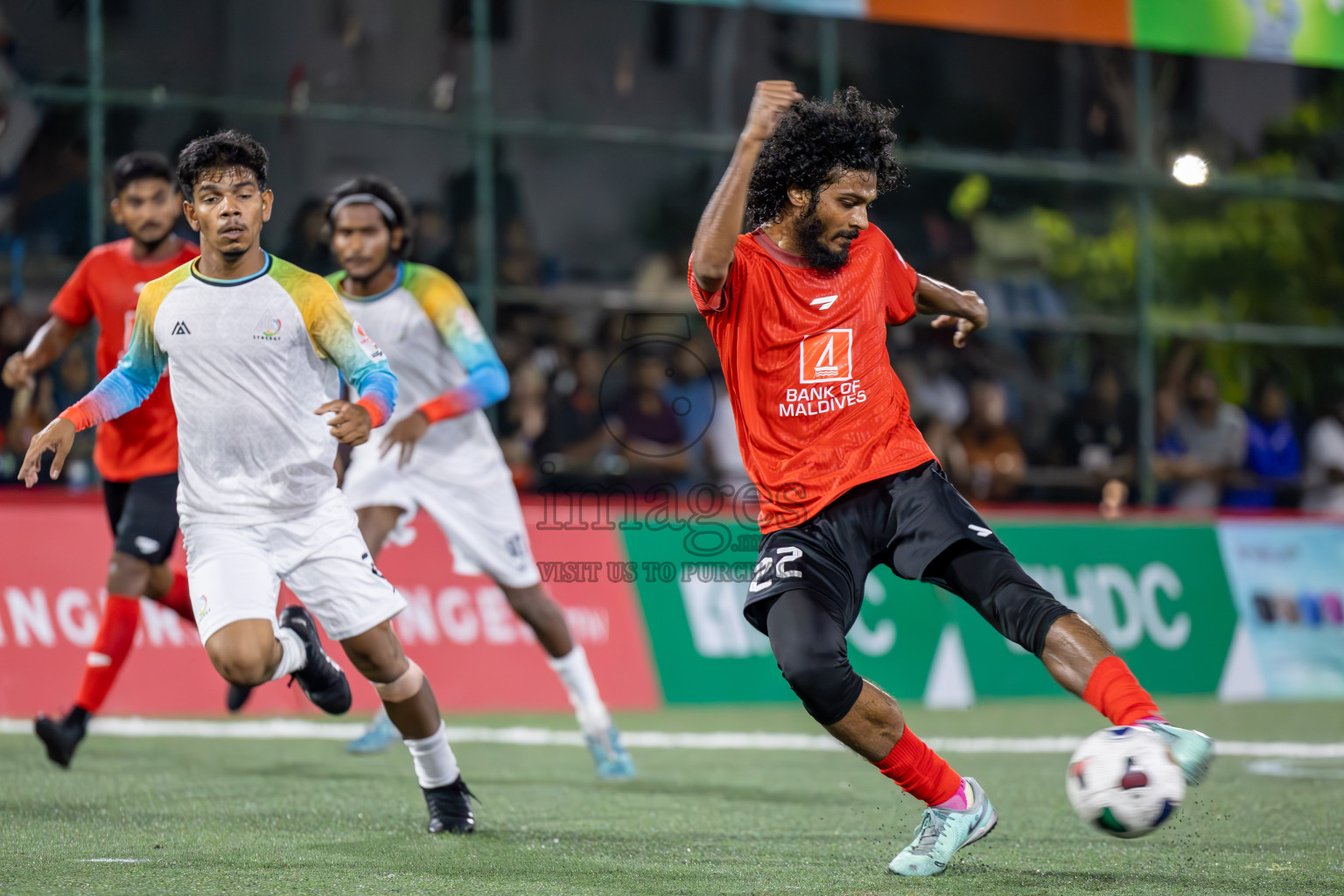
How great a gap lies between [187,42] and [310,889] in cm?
961

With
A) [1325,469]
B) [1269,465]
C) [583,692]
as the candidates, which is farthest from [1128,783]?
[1325,469]

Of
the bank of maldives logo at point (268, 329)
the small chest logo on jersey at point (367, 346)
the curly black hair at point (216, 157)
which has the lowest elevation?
the small chest logo on jersey at point (367, 346)

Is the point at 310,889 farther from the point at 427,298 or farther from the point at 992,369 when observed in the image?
the point at 992,369

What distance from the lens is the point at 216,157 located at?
5387mm

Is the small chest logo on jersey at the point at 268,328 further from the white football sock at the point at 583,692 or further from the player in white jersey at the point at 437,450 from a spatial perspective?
the white football sock at the point at 583,692

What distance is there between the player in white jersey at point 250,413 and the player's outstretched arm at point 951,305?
178 cm

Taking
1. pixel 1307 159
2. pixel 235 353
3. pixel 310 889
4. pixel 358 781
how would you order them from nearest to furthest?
pixel 310 889
pixel 235 353
pixel 358 781
pixel 1307 159

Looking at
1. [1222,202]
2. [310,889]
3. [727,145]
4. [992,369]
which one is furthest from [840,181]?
[1222,202]

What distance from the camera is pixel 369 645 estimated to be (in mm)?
5512

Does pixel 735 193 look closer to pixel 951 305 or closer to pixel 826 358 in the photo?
pixel 826 358

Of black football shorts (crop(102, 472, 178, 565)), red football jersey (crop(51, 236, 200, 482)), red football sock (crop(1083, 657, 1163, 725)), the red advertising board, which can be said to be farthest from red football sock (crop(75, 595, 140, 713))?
red football sock (crop(1083, 657, 1163, 725))

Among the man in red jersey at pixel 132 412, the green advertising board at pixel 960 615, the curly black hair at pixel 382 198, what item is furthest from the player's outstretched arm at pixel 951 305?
the green advertising board at pixel 960 615

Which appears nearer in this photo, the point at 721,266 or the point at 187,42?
the point at 721,266

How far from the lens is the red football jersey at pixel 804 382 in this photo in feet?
16.9
